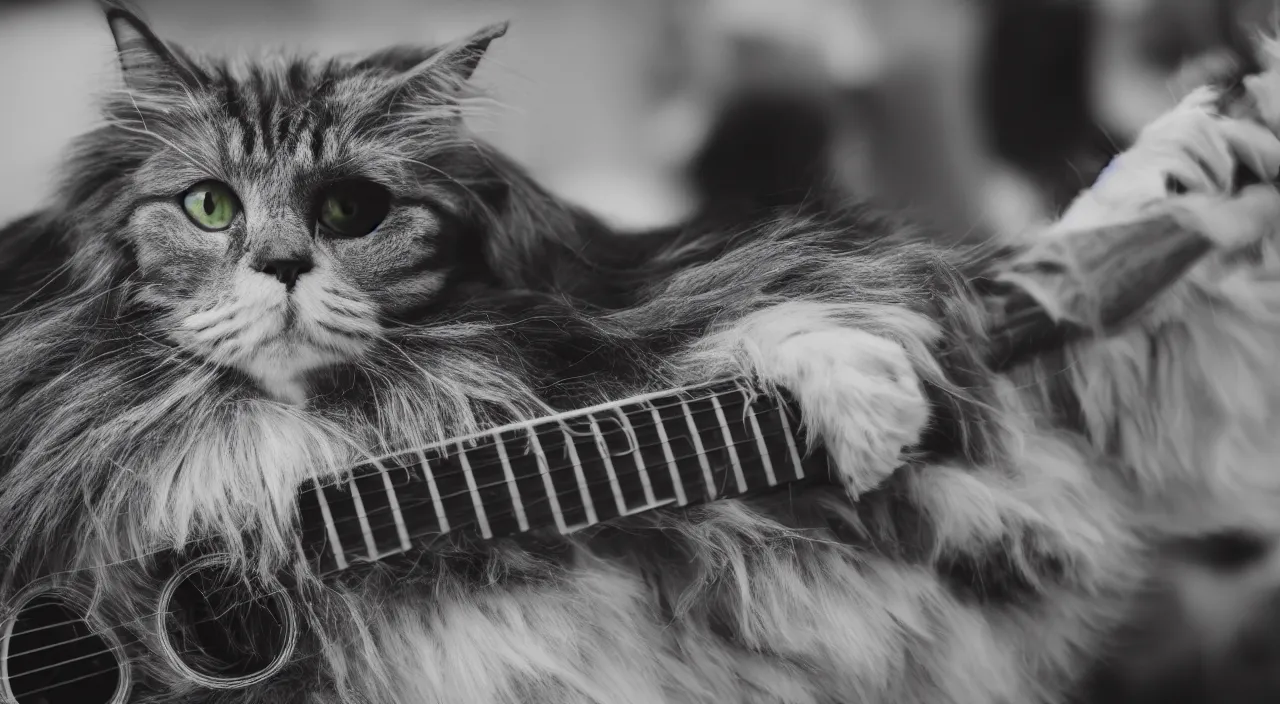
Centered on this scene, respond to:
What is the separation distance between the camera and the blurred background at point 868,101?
0.60 metres

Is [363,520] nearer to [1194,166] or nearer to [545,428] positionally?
[545,428]

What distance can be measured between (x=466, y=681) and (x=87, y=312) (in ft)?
1.13

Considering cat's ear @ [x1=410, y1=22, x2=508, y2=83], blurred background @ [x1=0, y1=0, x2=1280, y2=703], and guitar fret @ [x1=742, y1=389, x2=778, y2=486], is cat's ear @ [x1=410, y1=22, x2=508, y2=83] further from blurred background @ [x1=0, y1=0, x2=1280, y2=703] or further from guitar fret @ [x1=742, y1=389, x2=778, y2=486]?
guitar fret @ [x1=742, y1=389, x2=778, y2=486]

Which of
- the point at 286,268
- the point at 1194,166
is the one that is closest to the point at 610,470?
the point at 286,268

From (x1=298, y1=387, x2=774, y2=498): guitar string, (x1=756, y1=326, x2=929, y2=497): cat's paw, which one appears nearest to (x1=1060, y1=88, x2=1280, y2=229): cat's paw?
(x1=756, y1=326, x2=929, y2=497): cat's paw

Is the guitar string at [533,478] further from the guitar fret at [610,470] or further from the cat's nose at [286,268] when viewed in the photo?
the cat's nose at [286,268]

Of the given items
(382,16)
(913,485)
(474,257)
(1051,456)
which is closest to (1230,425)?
(1051,456)

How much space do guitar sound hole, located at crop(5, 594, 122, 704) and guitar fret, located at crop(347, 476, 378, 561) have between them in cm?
17

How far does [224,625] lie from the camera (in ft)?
1.62

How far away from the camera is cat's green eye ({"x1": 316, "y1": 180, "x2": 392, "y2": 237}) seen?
0.53m

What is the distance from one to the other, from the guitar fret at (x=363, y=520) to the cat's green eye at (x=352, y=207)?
0.16 meters

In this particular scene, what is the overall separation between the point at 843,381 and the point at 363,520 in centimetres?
31

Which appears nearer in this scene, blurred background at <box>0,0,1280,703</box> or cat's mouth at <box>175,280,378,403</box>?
cat's mouth at <box>175,280,378,403</box>

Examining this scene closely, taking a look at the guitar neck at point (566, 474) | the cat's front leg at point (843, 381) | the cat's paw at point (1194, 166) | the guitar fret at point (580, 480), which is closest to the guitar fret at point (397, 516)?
the guitar neck at point (566, 474)
